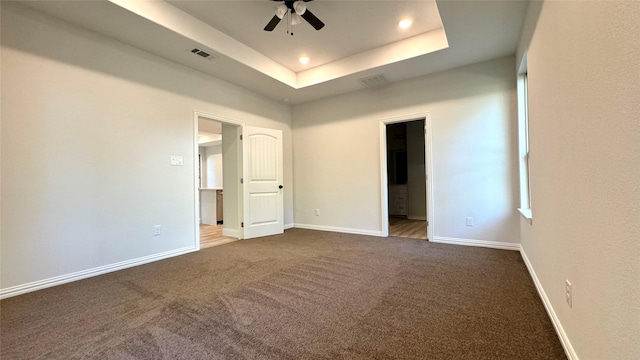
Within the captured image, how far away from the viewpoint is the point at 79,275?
2.71 meters

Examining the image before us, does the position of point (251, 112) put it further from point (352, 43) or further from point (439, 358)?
point (439, 358)

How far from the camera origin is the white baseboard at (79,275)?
2.34 m

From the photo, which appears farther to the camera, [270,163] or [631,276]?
[270,163]

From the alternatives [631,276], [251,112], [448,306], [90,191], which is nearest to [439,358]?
[448,306]

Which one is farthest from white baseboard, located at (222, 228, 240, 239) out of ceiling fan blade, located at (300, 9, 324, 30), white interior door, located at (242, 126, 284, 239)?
ceiling fan blade, located at (300, 9, 324, 30)

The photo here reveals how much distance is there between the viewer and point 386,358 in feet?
4.64

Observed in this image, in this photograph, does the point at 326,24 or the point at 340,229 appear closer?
the point at 326,24

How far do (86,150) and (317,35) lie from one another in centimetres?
300

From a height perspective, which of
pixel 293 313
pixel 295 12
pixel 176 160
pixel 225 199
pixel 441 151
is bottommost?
pixel 293 313

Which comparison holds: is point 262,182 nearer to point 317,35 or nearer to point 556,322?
point 317,35

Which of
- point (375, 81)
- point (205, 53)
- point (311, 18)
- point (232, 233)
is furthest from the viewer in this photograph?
point (232, 233)

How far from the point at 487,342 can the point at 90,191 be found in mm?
3763

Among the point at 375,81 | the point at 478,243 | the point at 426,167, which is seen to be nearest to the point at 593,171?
the point at 478,243

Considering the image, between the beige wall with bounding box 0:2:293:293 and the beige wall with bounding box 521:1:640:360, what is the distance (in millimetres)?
3953
